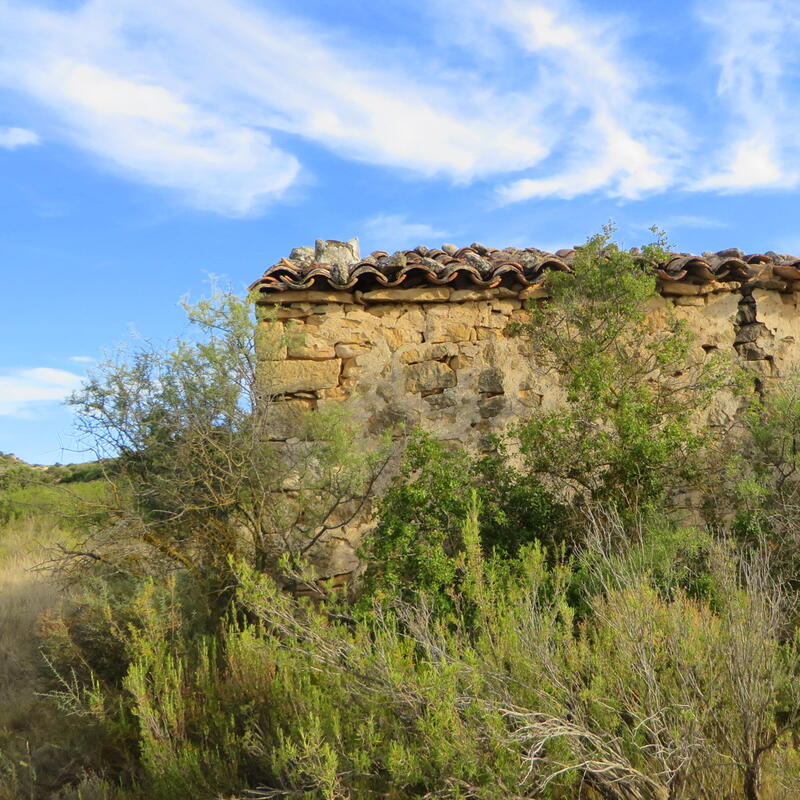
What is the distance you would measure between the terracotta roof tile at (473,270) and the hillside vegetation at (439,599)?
385 mm

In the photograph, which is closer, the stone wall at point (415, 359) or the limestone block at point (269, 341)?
the limestone block at point (269, 341)

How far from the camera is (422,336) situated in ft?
21.8

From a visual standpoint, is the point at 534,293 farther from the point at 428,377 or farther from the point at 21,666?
the point at 21,666

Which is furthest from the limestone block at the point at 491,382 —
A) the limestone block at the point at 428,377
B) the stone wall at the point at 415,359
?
the limestone block at the point at 428,377

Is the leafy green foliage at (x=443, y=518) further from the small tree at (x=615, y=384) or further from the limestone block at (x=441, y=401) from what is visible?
the limestone block at (x=441, y=401)

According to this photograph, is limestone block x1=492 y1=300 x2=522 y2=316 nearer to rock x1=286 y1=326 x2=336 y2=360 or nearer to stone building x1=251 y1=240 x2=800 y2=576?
stone building x1=251 y1=240 x2=800 y2=576

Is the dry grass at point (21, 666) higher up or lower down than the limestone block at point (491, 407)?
lower down

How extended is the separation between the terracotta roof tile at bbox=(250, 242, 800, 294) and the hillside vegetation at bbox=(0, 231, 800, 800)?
0.38 metres

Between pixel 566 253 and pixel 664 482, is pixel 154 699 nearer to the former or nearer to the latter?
pixel 664 482

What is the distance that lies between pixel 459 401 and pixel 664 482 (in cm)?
176

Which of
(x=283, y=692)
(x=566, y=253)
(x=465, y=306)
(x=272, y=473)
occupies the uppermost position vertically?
(x=566, y=253)

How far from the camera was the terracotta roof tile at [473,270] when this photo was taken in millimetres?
6457

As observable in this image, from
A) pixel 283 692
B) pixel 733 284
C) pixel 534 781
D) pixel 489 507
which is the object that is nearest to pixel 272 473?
pixel 489 507

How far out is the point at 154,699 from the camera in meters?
4.34
